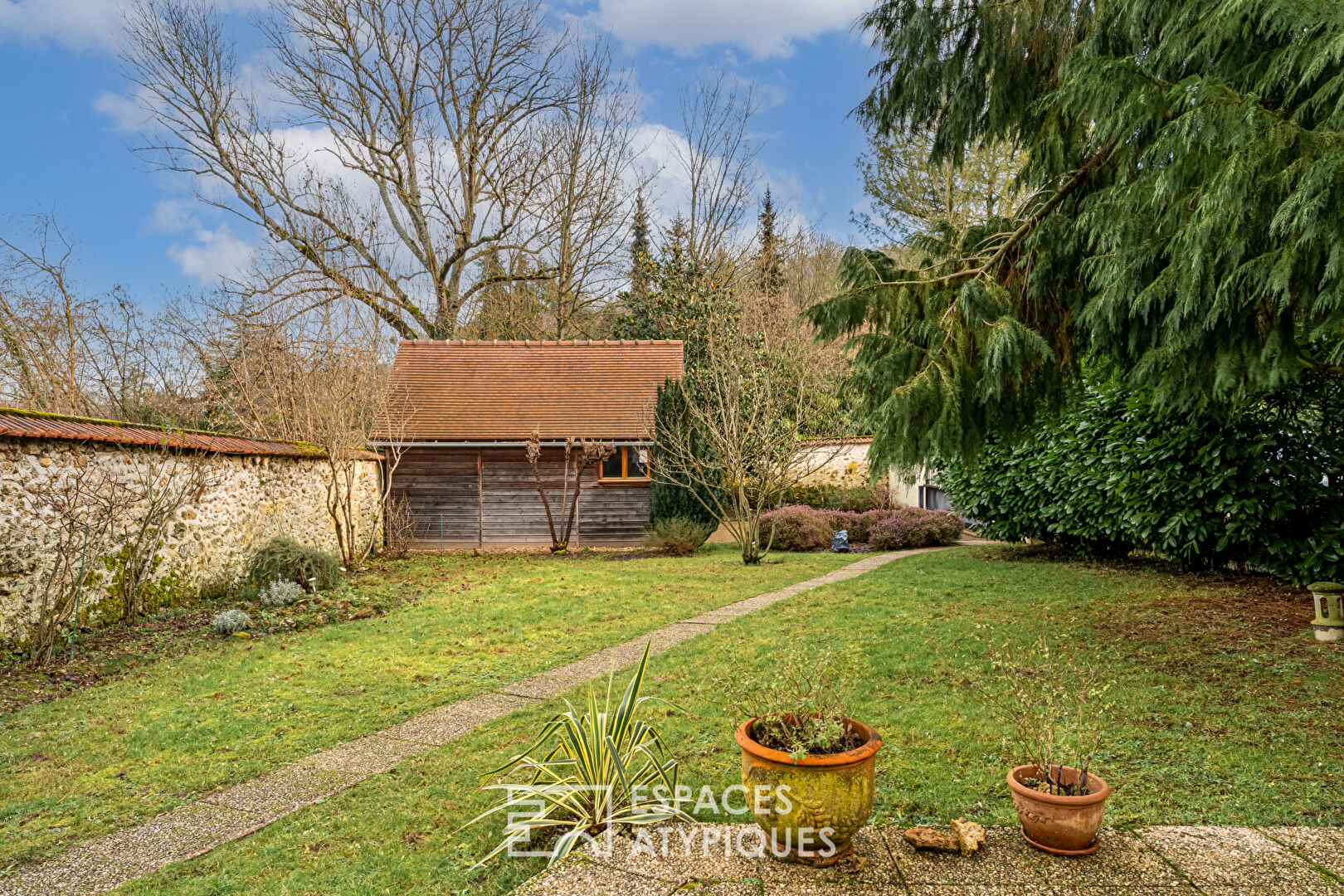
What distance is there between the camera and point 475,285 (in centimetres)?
2192

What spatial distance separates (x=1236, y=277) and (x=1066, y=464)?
743cm

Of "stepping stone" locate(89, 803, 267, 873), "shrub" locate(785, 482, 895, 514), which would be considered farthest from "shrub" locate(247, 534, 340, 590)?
"shrub" locate(785, 482, 895, 514)

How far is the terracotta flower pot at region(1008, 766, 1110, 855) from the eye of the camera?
8.75ft

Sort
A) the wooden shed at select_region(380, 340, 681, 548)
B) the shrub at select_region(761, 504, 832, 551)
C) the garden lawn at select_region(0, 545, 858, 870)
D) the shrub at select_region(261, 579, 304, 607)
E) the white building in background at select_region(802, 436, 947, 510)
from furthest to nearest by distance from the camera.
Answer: the white building in background at select_region(802, 436, 947, 510) < the wooden shed at select_region(380, 340, 681, 548) < the shrub at select_region(761, 504, 832, 551) < the shrub at select_region(261, 579, 304, 607) < the garden lawn at select_region(0, 545, 858, 870)

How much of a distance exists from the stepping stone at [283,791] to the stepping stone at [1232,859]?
3.97 m

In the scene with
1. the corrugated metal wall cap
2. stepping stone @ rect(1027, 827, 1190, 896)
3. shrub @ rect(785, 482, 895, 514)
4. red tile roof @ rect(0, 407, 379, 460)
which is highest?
the corrugated metal wall cap

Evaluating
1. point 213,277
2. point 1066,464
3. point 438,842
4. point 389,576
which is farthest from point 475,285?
point 438,842

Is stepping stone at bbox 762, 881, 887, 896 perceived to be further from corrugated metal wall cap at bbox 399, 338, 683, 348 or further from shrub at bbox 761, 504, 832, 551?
corrugated metal wall cap at bbox 399, 338, 683, 348

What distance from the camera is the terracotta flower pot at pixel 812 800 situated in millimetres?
2617

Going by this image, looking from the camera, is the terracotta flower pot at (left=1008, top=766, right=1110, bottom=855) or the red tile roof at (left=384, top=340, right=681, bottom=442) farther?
the red tile roof at (left=384, top=340, right=681, bottom=442)

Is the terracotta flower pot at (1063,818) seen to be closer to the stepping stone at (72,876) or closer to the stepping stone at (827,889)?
the stepping stone at (827,889)

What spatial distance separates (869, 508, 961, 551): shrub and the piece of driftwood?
41.1 ft

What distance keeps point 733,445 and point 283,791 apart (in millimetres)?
9887

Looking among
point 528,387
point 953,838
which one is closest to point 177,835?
point 953,838
